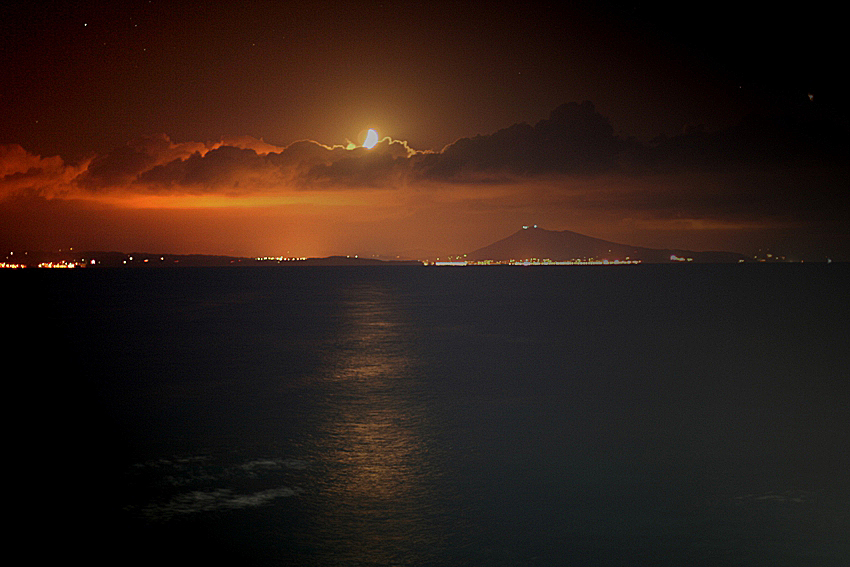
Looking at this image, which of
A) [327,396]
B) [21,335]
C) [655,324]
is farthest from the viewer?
[655,324]

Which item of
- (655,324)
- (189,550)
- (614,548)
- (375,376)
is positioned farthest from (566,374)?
(655,324)

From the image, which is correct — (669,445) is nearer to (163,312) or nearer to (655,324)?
(655,324)

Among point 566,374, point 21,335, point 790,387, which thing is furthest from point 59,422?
point 21,335

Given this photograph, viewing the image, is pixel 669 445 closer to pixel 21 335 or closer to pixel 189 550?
pixel 189 550

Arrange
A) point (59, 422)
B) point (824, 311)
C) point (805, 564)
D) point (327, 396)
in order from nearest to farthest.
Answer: point (805, 564) → point (59, 422) → point (327, 396) → point (824, 311)

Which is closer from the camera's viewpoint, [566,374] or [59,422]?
[59,422]

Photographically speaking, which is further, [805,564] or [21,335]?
[21,335]
